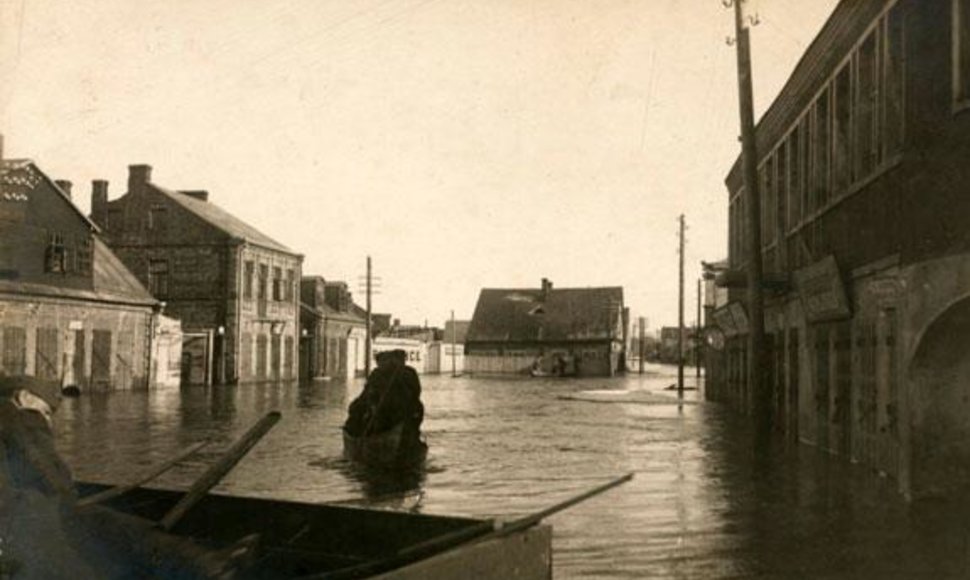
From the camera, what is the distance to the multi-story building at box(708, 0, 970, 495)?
10.2 m

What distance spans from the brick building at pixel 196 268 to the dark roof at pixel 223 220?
0.10 metres

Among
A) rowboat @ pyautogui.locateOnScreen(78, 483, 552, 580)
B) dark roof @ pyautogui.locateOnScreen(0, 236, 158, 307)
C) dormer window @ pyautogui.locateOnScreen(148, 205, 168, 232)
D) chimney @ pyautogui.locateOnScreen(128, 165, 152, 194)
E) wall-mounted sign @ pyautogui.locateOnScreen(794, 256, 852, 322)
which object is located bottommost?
rowboat @ pyautogui.locateOnScreen(78, 483, 552, 580)

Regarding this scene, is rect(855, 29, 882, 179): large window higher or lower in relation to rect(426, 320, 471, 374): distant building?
higher

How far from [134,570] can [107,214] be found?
146 ft

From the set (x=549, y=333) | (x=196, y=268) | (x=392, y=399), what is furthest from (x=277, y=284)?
(x=392, y=399)

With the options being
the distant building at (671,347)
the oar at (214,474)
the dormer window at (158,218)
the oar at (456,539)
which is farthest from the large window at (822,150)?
the distant building at (671,347)

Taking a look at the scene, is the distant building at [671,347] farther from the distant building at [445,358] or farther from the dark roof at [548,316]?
the distant building at [445,358]

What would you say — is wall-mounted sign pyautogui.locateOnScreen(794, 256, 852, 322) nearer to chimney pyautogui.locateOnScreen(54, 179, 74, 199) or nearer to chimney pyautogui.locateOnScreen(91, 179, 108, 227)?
chimney pyautogui.locateOnScreen(54, 179, 74, 199)

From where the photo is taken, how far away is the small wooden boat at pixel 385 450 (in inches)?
549

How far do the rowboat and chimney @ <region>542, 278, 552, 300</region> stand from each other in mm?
69367

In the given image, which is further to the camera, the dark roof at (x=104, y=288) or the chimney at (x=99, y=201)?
the chimney at (x=99, y=201)

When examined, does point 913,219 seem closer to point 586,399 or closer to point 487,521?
point 487,521

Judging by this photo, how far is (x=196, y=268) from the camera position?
45.0 m

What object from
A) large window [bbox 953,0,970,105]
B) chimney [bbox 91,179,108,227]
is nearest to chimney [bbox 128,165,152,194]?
chimney [bbox 91,179,108,227]
